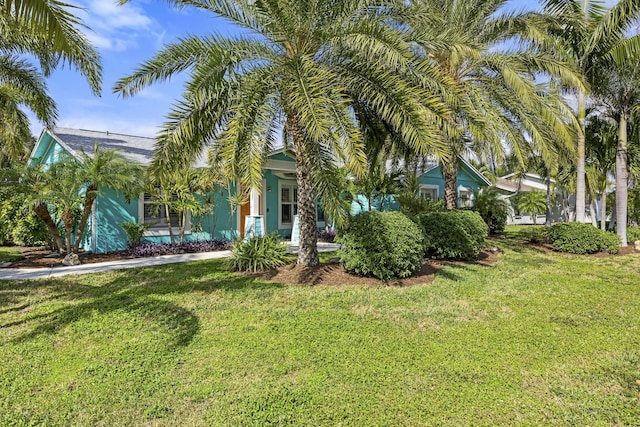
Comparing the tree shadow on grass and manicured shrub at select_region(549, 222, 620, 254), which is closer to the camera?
the tree shadow on grass

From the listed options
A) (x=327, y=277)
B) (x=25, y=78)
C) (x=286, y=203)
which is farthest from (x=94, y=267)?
(x=286, y=203)

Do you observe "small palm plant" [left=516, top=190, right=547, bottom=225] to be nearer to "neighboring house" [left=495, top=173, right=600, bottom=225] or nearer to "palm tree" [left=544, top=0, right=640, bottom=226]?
"neighboring house" [left=495, top=173, right=600, bottom=225]

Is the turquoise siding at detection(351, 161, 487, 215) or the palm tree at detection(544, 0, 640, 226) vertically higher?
the palm tree at detection(544, 0, 640, 226)

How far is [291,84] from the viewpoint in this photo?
6656 mm

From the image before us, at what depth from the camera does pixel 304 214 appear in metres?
8.27

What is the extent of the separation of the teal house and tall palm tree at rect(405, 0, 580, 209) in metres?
6.08

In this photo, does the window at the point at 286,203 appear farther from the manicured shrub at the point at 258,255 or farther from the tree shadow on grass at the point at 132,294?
the tree shadow on grass at the point at 132,294

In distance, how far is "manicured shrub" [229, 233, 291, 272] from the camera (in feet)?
28.3

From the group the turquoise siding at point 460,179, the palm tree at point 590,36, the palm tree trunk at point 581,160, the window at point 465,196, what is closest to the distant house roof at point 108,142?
the palm tree at point 590,36

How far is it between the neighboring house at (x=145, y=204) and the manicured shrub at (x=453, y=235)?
5.21m

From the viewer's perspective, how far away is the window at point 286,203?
52.6 ft

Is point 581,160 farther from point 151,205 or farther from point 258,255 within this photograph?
point 151,205

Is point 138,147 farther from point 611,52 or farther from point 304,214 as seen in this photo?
point 611,52

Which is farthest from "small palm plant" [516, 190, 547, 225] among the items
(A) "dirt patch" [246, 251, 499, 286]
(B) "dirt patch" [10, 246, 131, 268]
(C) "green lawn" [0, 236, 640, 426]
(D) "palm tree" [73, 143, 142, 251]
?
(B) "dirt patch" [10, 246, 131, 268]
